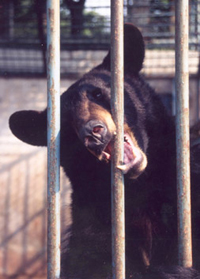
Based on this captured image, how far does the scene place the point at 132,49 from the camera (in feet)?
9.03

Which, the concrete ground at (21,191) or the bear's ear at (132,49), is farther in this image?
the concrete ground at (21,191)

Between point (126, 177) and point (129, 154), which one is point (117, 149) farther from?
point (126, 177)

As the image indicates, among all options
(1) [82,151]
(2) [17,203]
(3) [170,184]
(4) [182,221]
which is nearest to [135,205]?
(3) [170,184]

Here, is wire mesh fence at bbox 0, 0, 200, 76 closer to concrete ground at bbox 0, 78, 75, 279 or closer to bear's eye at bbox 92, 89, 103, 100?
concrete ground at bbox 0, 78, 75, 279

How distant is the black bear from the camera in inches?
94.6

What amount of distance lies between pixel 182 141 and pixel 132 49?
1398 mm

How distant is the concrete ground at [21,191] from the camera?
5.11m

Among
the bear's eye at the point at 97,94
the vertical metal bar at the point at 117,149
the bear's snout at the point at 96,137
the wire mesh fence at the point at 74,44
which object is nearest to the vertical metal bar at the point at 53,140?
the vertical metal bar at the point at 117,149

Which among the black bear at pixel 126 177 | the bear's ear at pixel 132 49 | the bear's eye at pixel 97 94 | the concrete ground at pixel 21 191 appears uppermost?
the bear's ear at pixel 132 49

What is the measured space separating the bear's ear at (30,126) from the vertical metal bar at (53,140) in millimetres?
1268

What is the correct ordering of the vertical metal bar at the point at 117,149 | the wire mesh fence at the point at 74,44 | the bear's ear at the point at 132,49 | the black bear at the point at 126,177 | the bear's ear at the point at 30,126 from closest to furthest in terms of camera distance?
the vertical metal bar at the point at 117,149, the black bear at the point at 126,177, the bear's ear at the point at 132,49, the bear's ear at the point at 30,126, the wire mesh fence at the point at 74,44

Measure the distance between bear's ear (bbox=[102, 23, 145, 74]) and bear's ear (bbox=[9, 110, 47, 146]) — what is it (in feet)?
2.18

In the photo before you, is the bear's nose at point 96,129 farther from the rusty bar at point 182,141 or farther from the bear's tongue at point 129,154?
the rusty bar at point 182,141

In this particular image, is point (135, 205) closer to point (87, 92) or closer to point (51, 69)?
point (87, 92)
